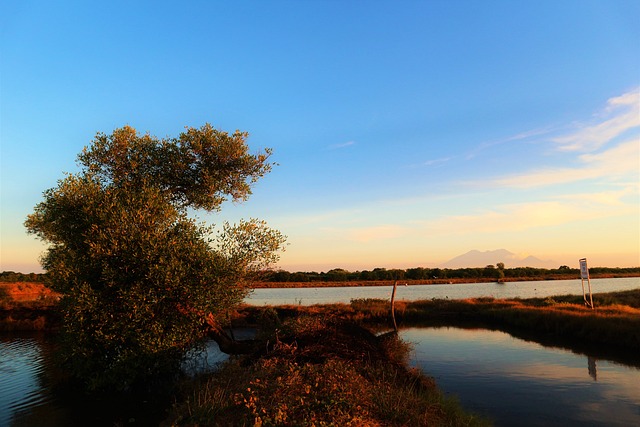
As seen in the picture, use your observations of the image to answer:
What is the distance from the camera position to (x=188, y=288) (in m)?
19.6

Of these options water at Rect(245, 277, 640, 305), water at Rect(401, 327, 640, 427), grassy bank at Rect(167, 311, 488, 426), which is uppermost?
grassy bank at Rect(167, 311, 488, 426)

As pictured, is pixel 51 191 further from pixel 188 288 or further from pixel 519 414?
pixel 519 414

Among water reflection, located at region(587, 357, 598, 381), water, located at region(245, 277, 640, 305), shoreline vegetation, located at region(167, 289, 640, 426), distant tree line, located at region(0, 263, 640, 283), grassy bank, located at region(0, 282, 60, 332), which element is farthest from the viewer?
distant tree line, located at region(0, 263, 640, 283)

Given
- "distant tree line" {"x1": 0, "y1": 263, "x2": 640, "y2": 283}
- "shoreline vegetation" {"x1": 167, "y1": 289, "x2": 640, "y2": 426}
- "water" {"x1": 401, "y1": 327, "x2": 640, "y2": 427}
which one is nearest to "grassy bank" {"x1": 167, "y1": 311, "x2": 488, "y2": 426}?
"shoreline vegetation" {"x1": 167, "y1": 289, "x2": 640, "y2": 426}

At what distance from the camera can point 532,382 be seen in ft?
74.9

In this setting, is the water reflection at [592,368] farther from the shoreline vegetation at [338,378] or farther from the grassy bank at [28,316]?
the grassy bank at [28,316]

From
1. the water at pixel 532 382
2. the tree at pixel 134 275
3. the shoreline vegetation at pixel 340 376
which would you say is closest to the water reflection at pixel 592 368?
the water at pixel 532 382

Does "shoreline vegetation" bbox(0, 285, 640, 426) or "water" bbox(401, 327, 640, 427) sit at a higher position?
"shoreline vegetation" bbox(0, 285, 640, 426)

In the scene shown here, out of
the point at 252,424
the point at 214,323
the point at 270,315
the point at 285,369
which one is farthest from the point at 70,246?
the point at 270,315

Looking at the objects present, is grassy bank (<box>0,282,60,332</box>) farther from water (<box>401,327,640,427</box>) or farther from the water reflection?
the water reflection

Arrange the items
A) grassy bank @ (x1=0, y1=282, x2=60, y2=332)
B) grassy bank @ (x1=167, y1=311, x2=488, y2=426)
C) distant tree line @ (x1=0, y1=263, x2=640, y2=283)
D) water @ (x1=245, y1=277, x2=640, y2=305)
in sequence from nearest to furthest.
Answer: grassy bank @ (x1=167, y1=311, x2=488, y2=426) → grassy bank @ (x1=0, y1=282, x2=60, y2=332) → water @ (x1=245, y1=277, x2=640, y2=305) → distant tree line @ (x1=0, y1=263, x2=640, y2=283)

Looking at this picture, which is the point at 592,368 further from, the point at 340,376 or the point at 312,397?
the point at 312,397

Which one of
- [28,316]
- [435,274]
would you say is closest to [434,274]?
[435,274]

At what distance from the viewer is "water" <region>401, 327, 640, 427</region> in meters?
17.5
